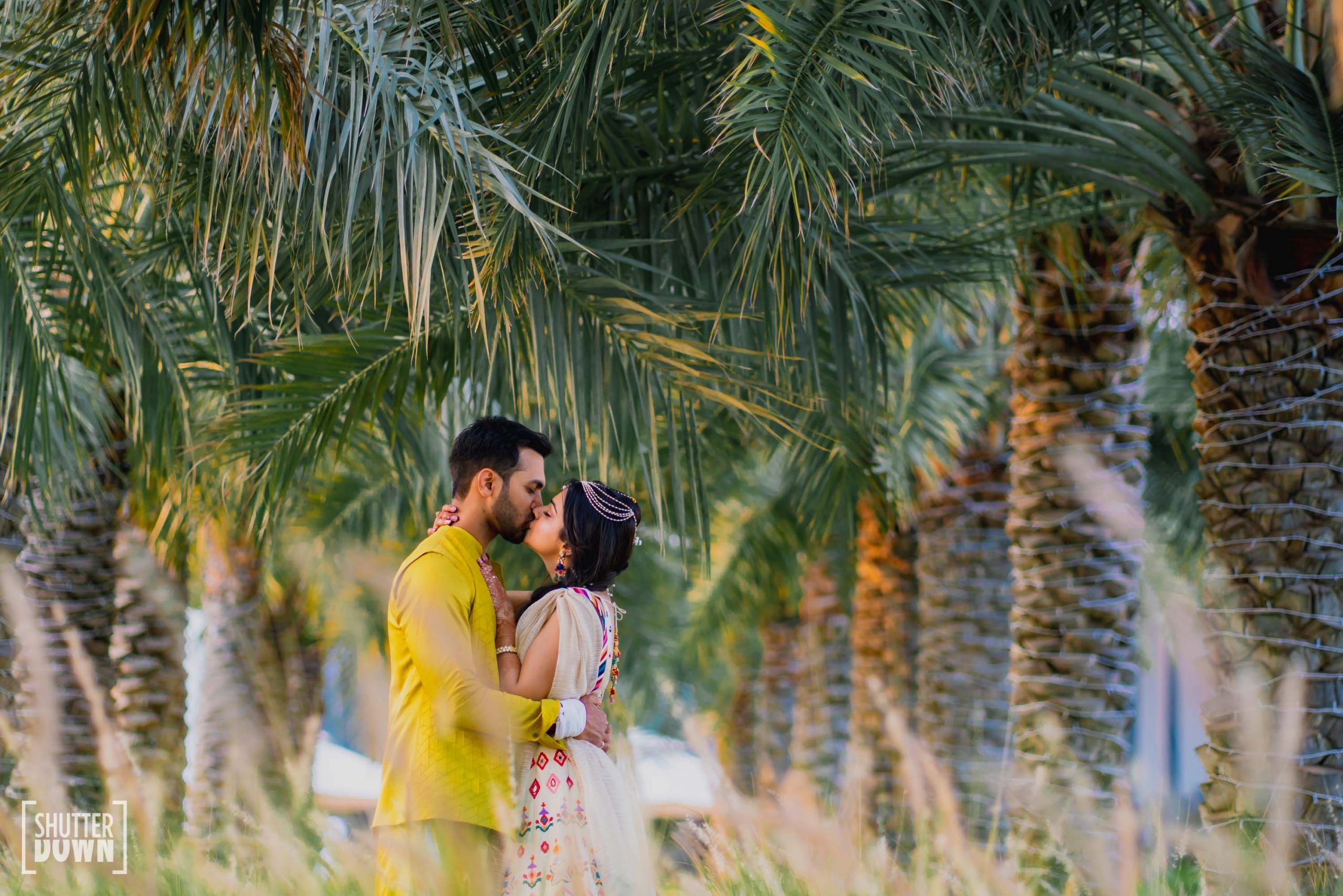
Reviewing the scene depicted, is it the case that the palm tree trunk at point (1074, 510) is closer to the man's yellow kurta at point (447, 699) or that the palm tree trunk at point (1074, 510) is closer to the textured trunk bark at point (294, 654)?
the man's yellow kurta at point (447, 699)

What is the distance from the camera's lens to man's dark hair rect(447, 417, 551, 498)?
11.2 ft

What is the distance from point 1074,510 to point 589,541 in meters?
3.48

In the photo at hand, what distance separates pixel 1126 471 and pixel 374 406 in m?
3.67

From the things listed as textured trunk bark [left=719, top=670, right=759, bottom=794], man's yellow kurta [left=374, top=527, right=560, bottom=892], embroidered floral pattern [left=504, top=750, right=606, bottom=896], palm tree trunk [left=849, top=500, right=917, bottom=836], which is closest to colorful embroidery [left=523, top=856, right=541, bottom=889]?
A: embroidered floral pattern [left=504, top=750, right=606, bottom=896]

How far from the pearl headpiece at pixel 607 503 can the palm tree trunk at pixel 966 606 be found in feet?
19.9

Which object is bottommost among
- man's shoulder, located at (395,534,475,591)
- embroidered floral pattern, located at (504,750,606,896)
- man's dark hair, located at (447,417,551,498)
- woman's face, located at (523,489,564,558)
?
embroidered floral pattern, located at (504,750,606,896)

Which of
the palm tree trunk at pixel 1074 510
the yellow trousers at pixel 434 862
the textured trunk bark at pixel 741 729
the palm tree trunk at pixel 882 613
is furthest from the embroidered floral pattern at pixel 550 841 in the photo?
the textured trunk bark at pixel 741 729

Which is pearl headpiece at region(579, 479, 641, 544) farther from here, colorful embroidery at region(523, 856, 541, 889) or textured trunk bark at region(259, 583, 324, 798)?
textured trunk bark at region(259, 583, 324, 798)

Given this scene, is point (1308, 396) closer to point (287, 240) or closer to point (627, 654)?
point (287, 240)

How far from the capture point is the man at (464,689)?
9.19ft

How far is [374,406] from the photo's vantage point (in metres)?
5.07

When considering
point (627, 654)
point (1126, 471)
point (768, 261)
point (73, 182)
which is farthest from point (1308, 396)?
point (627, 654)

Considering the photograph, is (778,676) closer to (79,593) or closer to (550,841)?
(79,593)

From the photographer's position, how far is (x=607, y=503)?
11.0 feet
